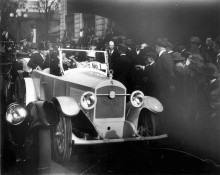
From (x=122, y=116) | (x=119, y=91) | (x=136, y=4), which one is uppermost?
(x=136, y=4)

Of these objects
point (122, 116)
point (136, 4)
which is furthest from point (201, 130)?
point (136, 4)

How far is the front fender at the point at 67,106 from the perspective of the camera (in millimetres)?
4475

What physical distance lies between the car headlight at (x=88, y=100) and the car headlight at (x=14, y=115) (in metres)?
0.93

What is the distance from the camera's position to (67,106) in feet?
14.9

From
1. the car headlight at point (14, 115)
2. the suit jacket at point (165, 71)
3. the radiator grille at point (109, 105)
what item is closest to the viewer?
the car headlight at point (14, 115)

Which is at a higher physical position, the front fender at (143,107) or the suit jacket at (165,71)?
the suit jacket at (165,71)

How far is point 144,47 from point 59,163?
174 inches

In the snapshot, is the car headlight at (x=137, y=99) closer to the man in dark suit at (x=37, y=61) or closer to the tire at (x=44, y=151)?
the tire at (x=44, y=151)

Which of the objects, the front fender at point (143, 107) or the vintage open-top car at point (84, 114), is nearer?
the vintage open-top car at point (84, 114)

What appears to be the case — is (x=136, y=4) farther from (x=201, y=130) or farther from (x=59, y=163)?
(x=59, y=163)

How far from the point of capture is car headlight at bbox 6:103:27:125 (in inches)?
158

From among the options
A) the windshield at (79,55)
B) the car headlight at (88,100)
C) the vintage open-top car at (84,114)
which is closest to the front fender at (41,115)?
the vintage open-top car at (84,114)

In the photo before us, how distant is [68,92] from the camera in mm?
5371

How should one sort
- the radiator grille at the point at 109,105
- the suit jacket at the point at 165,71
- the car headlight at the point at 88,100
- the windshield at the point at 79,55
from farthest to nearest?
the suit jacket at the point at 165,71, the windshield at the point at 79,55, the radiator grille at the point at 109,105, the car headlight at the point at 88,100
